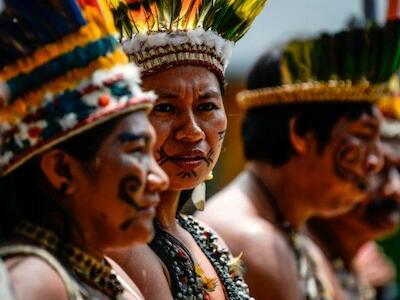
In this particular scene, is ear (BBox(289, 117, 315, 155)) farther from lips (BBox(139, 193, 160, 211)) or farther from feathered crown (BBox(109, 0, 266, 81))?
lips (BBox(139, 193, 160, 211))

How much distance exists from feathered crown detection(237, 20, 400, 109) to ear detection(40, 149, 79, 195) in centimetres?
252

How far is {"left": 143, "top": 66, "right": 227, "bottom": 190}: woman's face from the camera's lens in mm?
3578

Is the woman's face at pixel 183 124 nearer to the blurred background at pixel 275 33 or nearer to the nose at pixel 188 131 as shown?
the nose at pixel 188 131

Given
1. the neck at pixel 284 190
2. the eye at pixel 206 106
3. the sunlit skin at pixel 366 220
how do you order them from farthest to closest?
1. the sunlit skin at pixel 366 220
2. the neck at pixel 284 190
3. the eye at pixel 206 106

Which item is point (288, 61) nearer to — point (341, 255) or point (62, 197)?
point (341, 255)

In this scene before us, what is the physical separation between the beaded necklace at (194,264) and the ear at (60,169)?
84cm

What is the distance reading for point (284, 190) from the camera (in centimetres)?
511

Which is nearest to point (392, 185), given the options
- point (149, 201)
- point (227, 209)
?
point (227, 209)

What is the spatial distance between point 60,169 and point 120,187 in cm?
14

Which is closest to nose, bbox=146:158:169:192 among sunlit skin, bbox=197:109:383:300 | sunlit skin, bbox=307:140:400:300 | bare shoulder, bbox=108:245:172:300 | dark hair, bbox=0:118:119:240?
dark hair, bbox=0:118:119:240

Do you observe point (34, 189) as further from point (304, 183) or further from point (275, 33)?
point (275, 33)

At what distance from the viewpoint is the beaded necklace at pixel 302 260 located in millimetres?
4883

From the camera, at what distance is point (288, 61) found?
17.3 ft

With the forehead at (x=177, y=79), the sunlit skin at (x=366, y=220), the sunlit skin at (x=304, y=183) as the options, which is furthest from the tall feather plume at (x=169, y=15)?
the sunlit skin at (x=366, y=220)
